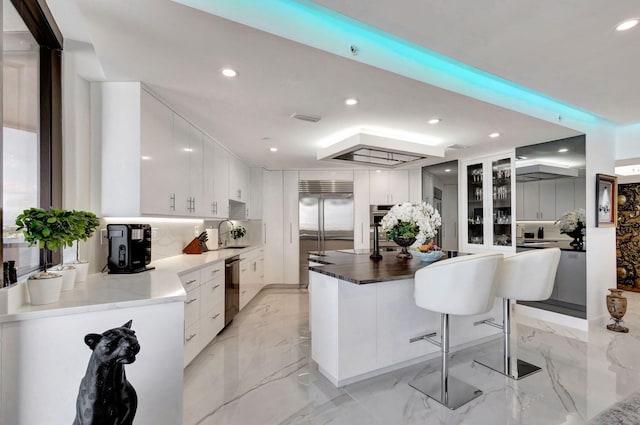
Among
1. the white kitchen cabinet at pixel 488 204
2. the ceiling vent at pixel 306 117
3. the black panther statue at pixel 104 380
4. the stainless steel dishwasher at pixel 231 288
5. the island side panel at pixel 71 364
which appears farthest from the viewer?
the white kitchen cabinet at pixel 488 204

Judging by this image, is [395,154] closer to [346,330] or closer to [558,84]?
→ [558,84]

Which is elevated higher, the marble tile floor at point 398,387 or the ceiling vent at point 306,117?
the ceiling vent at point 306,117

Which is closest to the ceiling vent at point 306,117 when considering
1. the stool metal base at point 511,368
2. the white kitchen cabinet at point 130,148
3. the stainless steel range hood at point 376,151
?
the stainless steel range hood at point 376,151

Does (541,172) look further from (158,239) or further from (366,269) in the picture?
(158,239)

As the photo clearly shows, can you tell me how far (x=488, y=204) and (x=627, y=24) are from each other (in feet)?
9.79

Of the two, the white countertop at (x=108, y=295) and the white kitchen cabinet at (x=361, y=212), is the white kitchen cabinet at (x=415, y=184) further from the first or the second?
the white countertop at (x=108, y=295)

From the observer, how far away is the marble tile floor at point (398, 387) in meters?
1.97

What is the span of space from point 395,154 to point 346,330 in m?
2.13

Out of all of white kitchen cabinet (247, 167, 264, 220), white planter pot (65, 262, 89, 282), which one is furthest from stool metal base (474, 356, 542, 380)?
white kitchen cabinet (247, 167, 264, 220)

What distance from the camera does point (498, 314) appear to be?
318cm

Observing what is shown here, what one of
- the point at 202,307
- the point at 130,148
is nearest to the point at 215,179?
the point at 130,148

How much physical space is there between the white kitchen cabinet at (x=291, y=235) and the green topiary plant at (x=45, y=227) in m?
4.34

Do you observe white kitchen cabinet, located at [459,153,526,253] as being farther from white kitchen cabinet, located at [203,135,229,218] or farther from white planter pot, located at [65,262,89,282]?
white planter pot, located at [65,262,89,282]

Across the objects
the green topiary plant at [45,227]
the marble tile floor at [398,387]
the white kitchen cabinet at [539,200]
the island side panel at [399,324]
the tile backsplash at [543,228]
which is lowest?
the marble tile floor at [398,387]
